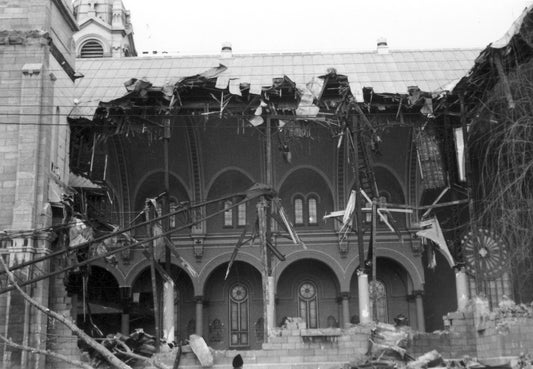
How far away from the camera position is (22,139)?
21.0m

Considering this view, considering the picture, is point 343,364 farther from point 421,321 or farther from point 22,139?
point 22,139

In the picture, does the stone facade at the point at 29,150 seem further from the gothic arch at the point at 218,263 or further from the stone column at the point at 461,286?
the stone column at the point at 461,286

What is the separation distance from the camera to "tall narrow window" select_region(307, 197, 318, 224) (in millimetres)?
28656

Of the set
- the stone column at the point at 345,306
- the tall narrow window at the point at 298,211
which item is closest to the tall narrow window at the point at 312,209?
the tall narrow window at the point at 298,211

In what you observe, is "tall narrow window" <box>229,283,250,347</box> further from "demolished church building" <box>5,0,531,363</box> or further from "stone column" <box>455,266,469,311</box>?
"stone column" <box>455,266,469,311</box>

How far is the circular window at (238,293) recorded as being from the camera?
93.3 feet

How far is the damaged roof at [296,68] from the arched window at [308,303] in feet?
26.6

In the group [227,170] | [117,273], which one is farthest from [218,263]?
[117,273]

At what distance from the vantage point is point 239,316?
28.2 m

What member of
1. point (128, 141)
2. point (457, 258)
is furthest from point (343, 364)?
point (128, 141)

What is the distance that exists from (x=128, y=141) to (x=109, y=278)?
214 inches

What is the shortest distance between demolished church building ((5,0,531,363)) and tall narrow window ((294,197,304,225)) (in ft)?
0.15

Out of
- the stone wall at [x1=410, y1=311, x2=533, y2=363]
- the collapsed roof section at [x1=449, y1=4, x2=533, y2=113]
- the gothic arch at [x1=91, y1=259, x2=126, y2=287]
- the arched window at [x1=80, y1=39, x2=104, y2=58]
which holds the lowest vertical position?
the stone wall at [x1=410, y1=311, x2=533, y2=363]

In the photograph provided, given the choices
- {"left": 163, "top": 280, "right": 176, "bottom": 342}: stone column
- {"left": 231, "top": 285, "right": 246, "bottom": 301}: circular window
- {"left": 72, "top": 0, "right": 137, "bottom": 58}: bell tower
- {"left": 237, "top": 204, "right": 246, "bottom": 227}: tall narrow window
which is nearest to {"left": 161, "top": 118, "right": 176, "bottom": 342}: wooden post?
{"left": 163, "top": 280, "right": 176, "bottom": 342}: stone column
